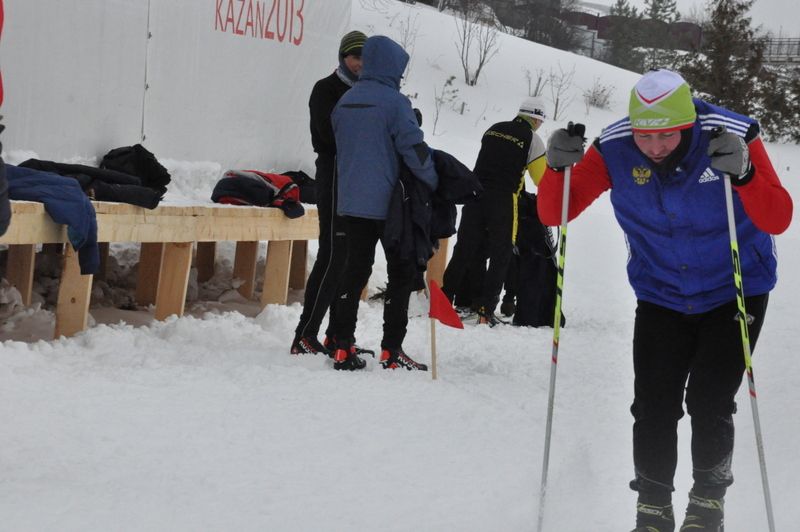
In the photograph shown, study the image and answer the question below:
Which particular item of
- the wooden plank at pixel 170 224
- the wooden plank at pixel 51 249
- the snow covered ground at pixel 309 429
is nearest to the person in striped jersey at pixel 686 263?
the snow covered ground at pixel 309 429

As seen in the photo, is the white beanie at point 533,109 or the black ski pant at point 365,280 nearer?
the black ski pant at point 365,280

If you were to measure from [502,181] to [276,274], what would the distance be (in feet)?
6.54

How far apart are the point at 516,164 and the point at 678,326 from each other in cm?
474

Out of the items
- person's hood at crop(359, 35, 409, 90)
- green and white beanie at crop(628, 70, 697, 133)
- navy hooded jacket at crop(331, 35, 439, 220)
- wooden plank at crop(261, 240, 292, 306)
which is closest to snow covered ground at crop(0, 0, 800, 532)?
wooden plank at crop(261, 240, 292, 306)

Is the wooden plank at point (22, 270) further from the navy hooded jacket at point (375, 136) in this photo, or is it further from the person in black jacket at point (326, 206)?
the navy hooded jacket at point (375, 136)

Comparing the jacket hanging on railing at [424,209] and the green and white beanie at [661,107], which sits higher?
the green and white beanie at [661,107]

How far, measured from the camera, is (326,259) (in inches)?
256

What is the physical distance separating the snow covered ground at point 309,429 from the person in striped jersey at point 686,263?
1.52ft

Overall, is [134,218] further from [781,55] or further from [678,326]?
[781,55]

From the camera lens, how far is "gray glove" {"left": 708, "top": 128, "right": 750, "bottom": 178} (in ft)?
11.2

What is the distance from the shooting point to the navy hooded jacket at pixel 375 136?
19.5ft

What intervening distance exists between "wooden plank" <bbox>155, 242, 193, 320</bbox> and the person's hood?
77.1 inches

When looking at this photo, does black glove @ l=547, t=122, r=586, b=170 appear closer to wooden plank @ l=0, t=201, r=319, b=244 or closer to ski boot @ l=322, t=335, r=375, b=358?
ski boot @ l=322, t=335, r=375, b=358

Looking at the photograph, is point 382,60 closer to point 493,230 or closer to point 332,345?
point 332,345
